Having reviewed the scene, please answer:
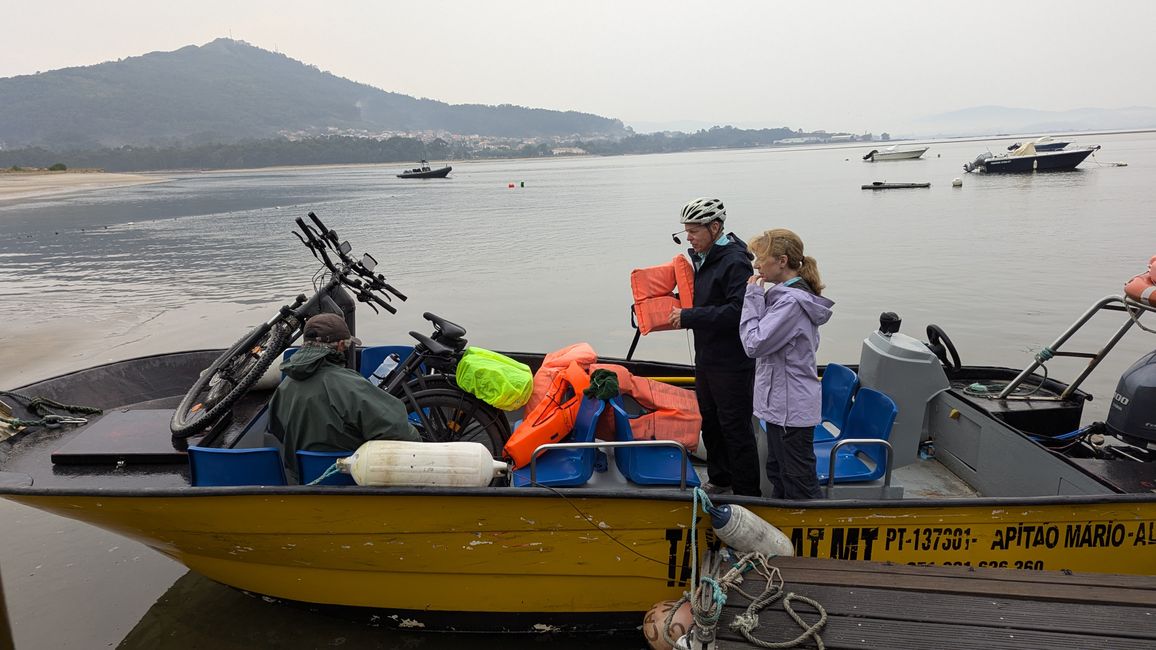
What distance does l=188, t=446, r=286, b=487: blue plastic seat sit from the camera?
373 cm

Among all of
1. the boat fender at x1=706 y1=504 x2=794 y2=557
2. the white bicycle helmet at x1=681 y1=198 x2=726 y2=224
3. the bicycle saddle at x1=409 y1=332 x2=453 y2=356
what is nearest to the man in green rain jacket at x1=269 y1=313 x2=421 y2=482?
the bicycle saddle at x1=409 y1=332 x2=453 y2=356

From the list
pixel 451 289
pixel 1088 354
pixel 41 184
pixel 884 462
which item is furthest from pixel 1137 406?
pixel 41 184

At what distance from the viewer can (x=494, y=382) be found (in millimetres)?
4148

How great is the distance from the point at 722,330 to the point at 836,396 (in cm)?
136

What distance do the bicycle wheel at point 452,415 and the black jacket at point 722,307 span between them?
1.40m

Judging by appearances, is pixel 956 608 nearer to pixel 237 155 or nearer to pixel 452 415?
pixel 452 415

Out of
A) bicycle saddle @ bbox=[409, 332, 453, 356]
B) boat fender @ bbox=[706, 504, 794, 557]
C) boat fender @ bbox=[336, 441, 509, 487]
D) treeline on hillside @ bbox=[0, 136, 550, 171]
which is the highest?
treeline on hillside @ bbox=[0, 136, 550, 171]

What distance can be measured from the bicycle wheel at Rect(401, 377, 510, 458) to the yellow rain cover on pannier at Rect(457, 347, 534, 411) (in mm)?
131

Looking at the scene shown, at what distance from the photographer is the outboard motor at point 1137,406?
400cm

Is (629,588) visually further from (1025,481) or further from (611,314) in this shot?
(611,314)

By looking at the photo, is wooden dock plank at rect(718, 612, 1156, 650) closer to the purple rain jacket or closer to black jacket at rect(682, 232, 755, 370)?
the purple rain jacket

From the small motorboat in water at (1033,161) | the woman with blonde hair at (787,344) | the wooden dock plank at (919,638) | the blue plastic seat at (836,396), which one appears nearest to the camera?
the wooden dock plank at (919,638)

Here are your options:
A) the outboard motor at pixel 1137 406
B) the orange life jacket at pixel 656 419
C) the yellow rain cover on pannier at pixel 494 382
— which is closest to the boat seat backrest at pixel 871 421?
the orange life jacket at pixel 656 419

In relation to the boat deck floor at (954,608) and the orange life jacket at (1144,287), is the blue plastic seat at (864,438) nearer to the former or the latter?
the boat deck floor at (954,608)
